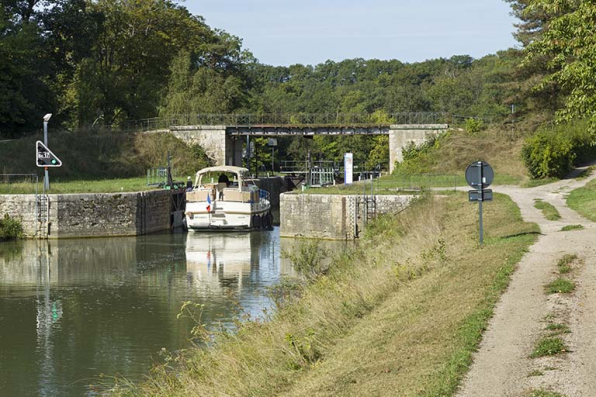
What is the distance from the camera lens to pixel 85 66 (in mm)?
76250

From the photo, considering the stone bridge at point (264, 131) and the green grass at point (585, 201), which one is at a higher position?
the stone bridge at point (264, 131)

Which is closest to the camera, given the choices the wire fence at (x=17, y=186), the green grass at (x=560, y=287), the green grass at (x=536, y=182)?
the green grass at (x=560, y=287)

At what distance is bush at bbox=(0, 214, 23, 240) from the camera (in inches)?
1763

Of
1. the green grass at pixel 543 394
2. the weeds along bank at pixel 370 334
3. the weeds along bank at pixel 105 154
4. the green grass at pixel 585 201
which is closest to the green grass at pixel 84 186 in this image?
the weeds along bank at pixel 105 154

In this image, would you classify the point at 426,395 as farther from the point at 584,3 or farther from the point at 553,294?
the point at 584,3

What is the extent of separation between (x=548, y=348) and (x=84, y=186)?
4482 centimetres

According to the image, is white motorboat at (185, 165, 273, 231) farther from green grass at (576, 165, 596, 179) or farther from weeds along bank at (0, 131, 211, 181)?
green grass at (576, 165, 596, 179)

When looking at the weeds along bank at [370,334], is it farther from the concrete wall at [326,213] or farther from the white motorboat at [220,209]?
the white motorboat at [220,209]

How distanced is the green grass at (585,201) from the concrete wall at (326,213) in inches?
316

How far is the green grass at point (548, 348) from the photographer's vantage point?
37.7 feet

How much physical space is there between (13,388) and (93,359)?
261cm

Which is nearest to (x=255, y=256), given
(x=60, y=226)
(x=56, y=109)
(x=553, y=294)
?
(x=60, y=226)

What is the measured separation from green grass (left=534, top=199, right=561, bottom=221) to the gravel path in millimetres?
6610

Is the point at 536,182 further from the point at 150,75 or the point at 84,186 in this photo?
the point at 150,75
